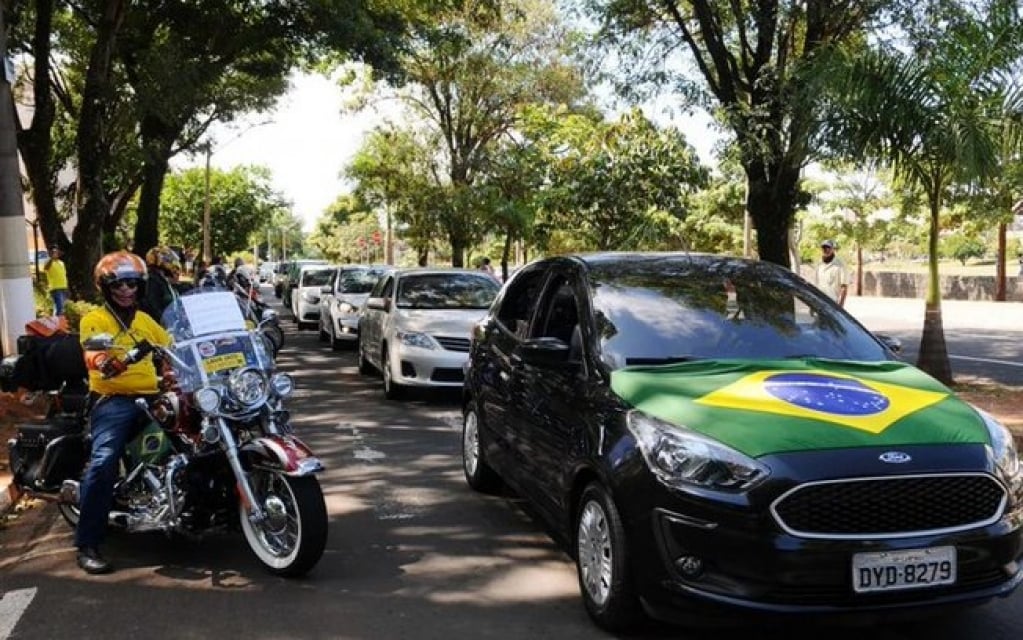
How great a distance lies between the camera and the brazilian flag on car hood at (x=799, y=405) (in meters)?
3.72

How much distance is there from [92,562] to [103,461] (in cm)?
57

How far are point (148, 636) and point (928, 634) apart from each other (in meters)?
3.47

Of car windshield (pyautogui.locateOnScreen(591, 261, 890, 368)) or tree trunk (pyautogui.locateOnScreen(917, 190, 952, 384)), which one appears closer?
car windshield (pyautogui.locateOnScreen(591, 261, 890, 368))

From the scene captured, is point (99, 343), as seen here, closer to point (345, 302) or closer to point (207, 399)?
point (207, 399)

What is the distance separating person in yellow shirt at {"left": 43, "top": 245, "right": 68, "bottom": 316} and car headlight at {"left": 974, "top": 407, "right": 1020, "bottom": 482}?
17.3m

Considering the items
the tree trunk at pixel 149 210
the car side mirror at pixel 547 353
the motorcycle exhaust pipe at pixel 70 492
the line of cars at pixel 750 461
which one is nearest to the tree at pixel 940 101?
the line of cars at pixel 750 461

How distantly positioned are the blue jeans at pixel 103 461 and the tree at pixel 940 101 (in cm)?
788

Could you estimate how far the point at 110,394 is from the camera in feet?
16.9

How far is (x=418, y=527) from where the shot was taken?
599 centimetres

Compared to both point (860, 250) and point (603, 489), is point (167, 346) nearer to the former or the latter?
point (603, 489)

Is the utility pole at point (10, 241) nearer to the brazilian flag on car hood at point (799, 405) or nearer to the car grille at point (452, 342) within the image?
the car grille at point (452, 342)

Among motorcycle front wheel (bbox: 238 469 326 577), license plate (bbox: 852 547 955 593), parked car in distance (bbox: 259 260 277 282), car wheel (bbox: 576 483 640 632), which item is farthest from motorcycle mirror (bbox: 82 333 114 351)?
parked car in distance (bbox: 259 260 277 282)

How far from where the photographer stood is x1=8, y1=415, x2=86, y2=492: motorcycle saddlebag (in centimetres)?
553

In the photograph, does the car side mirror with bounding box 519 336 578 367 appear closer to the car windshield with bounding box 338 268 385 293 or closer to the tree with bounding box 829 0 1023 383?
the tree with bounding box 829 0 1023 383
